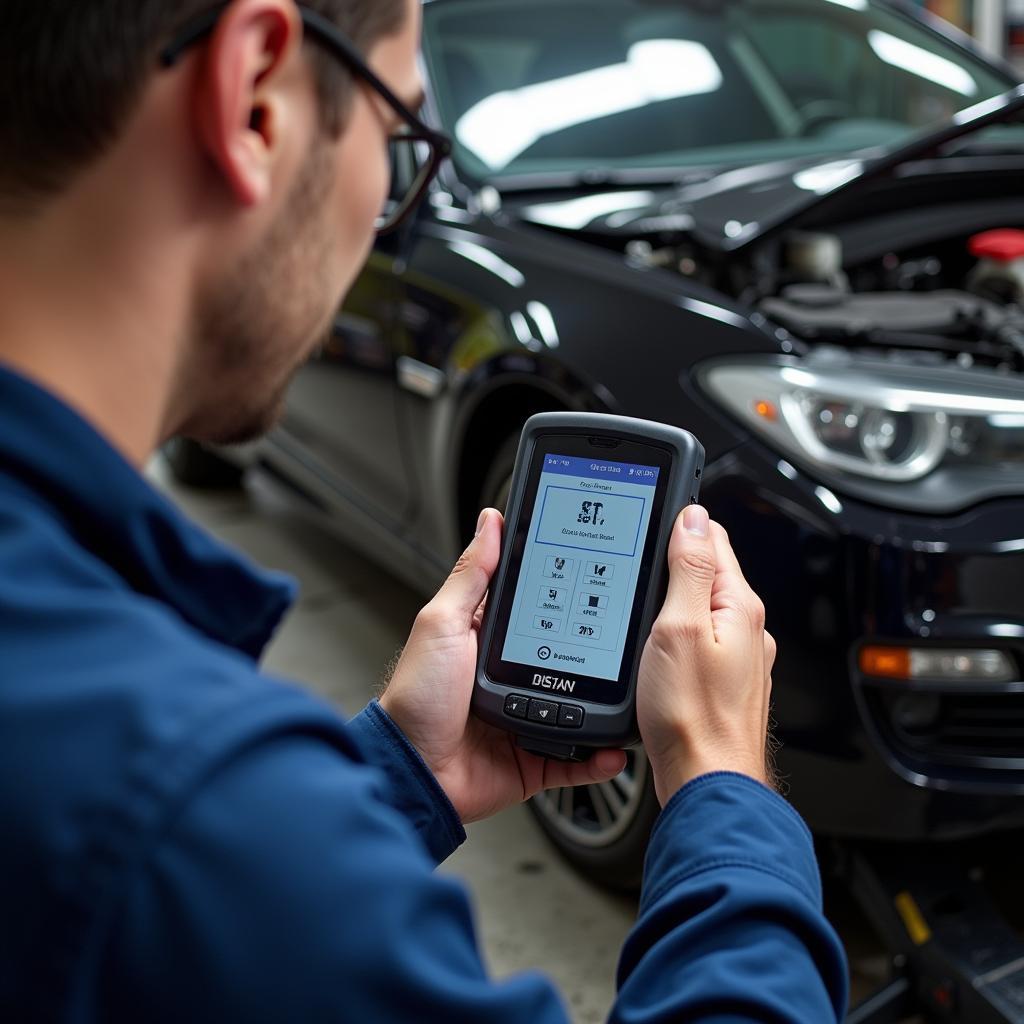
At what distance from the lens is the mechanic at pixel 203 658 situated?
1.37ft

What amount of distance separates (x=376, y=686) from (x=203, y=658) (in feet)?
2.55

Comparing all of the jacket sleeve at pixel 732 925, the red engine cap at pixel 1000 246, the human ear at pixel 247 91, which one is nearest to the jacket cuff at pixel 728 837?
the jacket sleeve at pixel 732 925

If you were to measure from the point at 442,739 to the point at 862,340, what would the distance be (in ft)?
3.24

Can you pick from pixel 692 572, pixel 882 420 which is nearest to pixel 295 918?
pixel 692 572

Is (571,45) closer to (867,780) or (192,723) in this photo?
(867,780)

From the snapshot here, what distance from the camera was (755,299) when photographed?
194 cm

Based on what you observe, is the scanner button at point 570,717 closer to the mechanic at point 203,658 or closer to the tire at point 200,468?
the mechanic at point 203,658

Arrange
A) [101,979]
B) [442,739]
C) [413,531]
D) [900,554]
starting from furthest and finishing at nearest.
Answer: [413,531]
[900,554]
[442,739]
[101,979]

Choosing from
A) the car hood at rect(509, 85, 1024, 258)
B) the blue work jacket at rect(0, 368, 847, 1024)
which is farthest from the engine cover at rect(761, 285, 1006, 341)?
the blue work jacket at rect(0, 368, 847, 1024)

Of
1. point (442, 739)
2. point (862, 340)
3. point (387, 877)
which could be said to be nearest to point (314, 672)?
point (862, 340)

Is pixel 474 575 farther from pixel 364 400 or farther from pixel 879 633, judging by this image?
pixel 364 400

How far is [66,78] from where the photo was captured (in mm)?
533

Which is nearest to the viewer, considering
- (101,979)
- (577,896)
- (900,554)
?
(101,979)

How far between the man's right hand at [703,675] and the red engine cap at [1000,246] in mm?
1438
